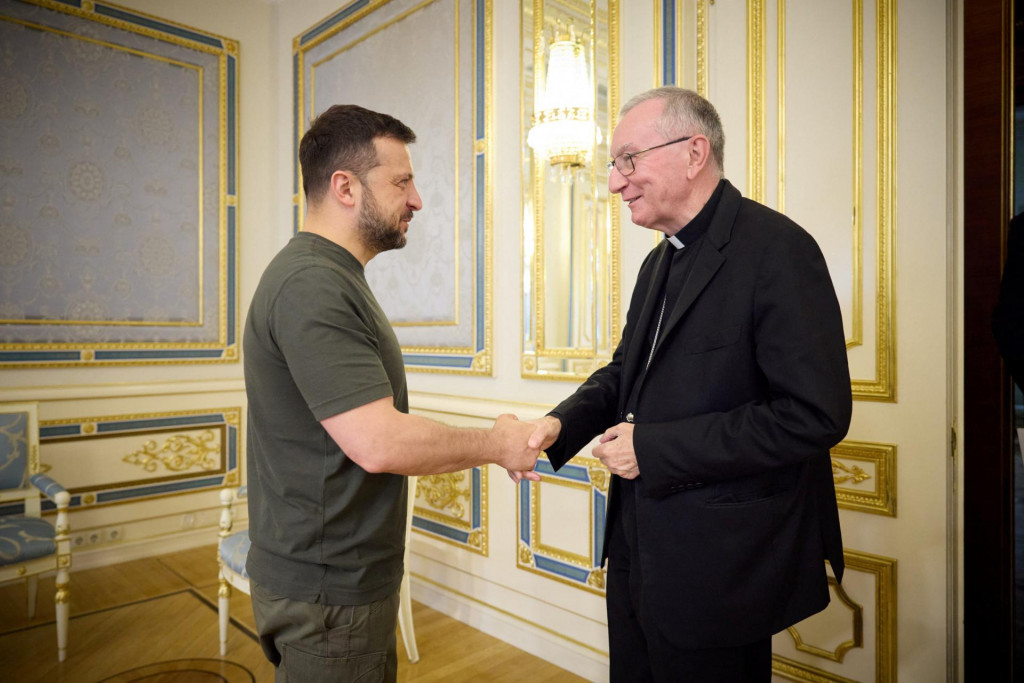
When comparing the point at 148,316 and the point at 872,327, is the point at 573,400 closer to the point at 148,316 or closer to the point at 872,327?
the point at 872,327

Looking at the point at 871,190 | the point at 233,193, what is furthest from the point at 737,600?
the point at 233,193

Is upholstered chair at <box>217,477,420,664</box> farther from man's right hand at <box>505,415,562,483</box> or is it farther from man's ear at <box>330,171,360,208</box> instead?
man's ear at <box>330,171,360,208</box>

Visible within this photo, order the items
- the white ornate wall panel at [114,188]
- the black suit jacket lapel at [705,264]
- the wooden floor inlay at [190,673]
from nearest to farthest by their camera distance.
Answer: the black suit jacket lapel at [705,264] → the wooden floor inlay at [190,673] → the white ornate wall panel at [114,188]

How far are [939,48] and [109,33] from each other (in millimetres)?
4352

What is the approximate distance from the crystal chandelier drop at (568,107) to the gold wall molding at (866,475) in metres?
1.48

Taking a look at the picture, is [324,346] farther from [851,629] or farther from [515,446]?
[851,629]

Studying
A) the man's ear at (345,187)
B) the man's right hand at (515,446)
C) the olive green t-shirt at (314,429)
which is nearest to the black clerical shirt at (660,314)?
the man's right hand at (515,446)

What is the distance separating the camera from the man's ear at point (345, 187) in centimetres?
148

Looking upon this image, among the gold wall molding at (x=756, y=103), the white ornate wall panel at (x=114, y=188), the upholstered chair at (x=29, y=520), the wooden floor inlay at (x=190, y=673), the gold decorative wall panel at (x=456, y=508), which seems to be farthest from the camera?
the white ornate wall panel at (x=114, y=188)

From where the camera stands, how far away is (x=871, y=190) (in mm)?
1987

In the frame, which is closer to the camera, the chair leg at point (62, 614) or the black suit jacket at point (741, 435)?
the black suit jacket at point (741, 435)

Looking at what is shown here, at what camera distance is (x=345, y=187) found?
149 centimetres

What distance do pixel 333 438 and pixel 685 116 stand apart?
99 cm

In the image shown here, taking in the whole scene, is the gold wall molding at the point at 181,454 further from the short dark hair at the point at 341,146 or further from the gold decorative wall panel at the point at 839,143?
the gold decorative wall panel at the point at 839,143
